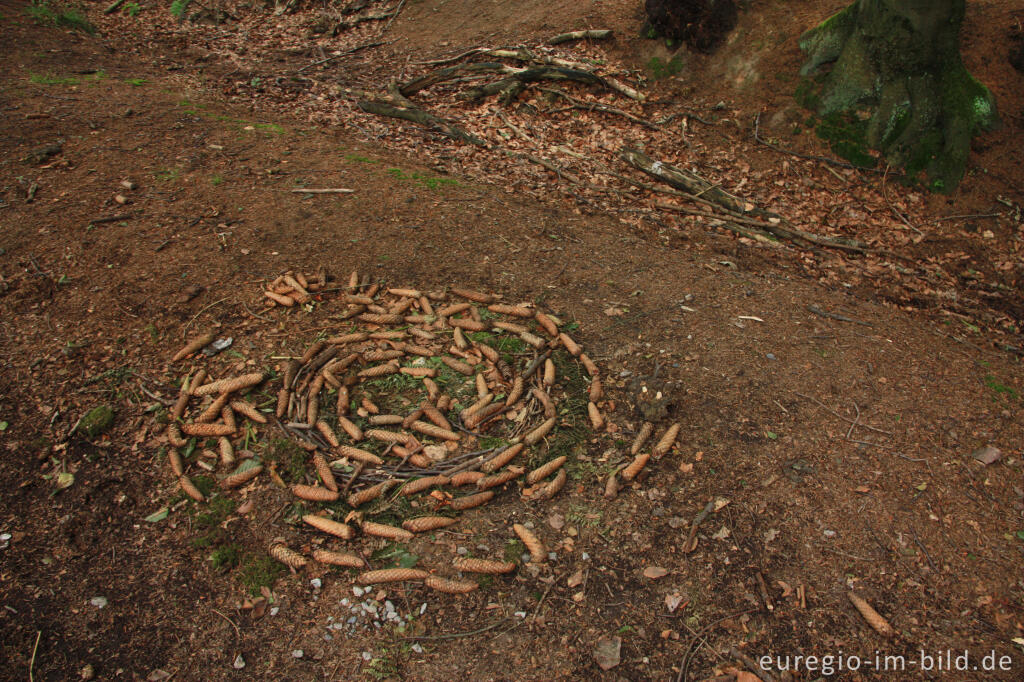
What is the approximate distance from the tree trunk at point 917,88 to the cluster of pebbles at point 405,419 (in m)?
5.75

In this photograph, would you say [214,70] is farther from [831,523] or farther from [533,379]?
[831,523]

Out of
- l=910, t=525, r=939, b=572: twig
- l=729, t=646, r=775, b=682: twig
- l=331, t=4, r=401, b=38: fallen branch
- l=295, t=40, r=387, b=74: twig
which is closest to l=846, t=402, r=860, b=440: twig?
l=910, t=525, r=939, b=572: twig

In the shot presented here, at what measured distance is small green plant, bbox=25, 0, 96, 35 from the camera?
10336mm

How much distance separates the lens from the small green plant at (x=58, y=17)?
10.3 meters

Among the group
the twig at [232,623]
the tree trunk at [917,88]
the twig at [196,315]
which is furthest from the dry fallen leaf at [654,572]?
the tree trunk at [917,88]

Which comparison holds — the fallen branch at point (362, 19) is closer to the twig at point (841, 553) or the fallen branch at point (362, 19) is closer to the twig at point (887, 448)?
the twig at point (887, 448)

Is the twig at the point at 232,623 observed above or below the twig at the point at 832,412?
below

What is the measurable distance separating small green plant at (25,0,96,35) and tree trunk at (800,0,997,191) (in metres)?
13.3

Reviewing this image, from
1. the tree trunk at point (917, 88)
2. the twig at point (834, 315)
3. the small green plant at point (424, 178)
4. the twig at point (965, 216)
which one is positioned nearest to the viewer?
the twig at point (834, 315)

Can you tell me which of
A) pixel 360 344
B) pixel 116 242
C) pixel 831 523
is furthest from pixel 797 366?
pixel 116 242

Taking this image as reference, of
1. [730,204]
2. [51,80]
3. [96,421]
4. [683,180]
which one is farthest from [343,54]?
[96,421]

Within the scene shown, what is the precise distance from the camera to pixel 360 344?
14.8 feet

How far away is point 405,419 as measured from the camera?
3.95 meters

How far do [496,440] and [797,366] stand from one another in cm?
247
